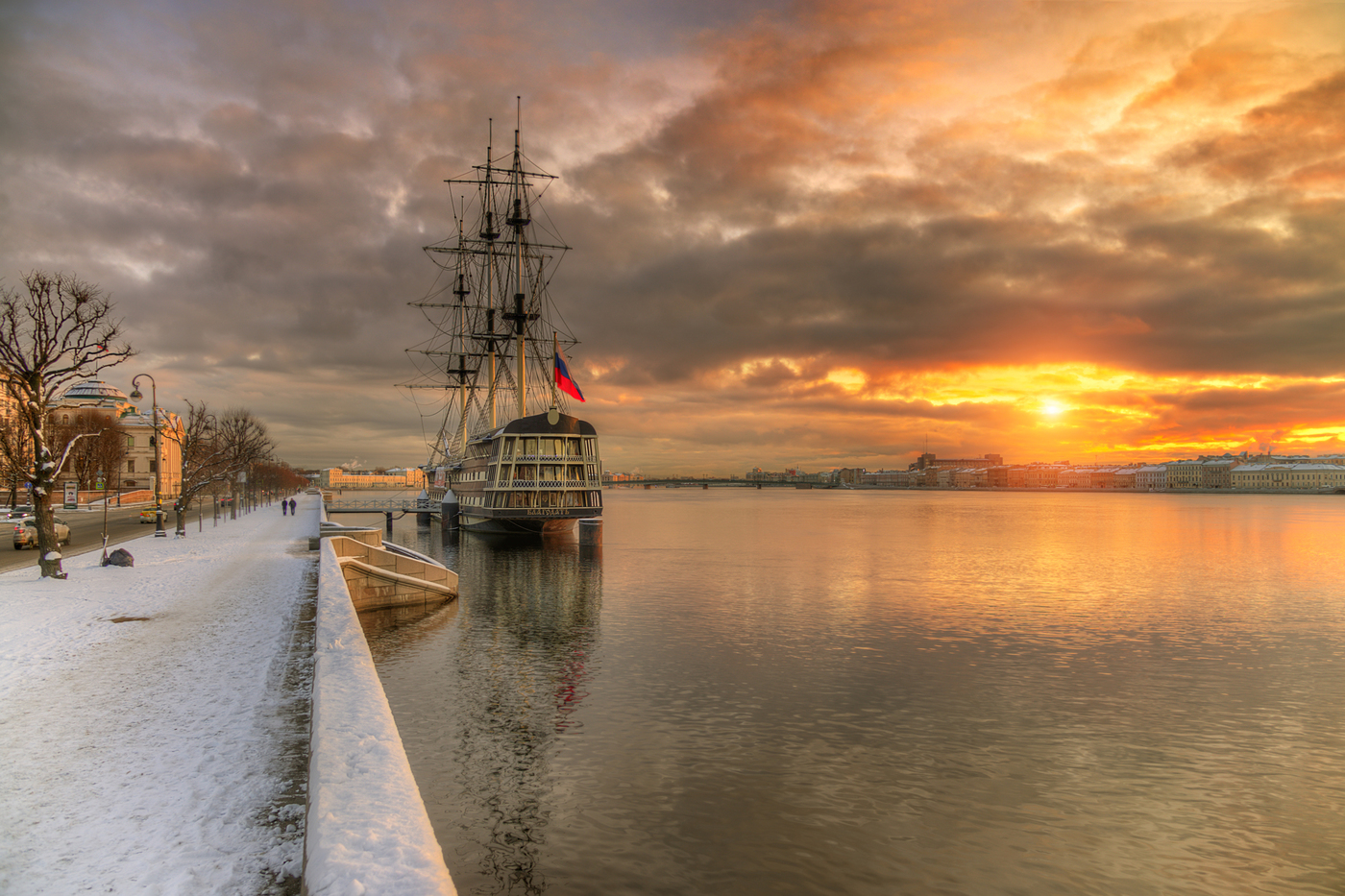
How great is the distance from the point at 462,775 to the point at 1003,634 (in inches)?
802

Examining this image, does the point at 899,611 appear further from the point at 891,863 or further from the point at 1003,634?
the point at 891,863

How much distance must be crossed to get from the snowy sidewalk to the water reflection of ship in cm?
334

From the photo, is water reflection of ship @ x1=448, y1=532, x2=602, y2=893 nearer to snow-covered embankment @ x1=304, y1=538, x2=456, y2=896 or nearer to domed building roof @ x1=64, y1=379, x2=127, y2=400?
snow-covered embankment @ x1=304, y1=538, x2=456, y2=896

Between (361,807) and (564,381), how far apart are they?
46.7 metres

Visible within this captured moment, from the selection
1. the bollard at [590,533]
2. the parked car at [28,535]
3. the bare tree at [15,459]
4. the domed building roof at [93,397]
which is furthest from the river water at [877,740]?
the domed building roof at [93,397]

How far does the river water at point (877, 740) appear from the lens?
34.9 ft

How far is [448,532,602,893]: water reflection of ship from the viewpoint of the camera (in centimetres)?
1126

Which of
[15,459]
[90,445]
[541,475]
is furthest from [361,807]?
[90,445]

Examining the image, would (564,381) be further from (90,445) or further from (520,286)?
(90,445)

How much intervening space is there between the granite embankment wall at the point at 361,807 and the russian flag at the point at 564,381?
4123 centimetres

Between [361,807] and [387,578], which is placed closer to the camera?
[361,807]

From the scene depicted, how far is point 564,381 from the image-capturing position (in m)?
Result: 52.1

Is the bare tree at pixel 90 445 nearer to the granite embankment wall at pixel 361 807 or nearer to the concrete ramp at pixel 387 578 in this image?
the concrete ramp at pixel 387 578

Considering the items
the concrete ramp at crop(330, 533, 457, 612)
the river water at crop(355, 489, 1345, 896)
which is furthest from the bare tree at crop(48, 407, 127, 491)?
the river water at crop(355, 489, 1345, 896)
